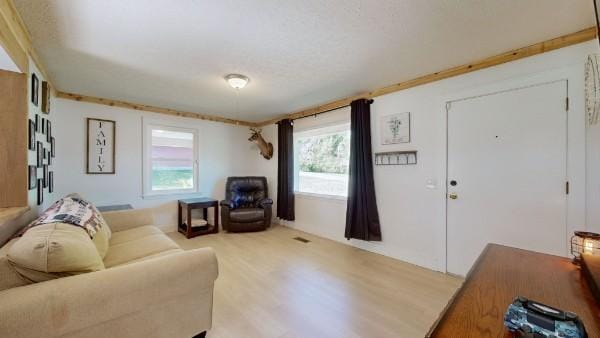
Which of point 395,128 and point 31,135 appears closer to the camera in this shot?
point 31,135

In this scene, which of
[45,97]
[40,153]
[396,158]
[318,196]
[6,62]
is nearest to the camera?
[6,62]

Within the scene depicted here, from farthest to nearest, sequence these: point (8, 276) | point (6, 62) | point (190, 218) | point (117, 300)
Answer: point (190, 218) → point (6, 62) → point (117, 300) → point (8, 276)

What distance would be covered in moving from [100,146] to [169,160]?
1.01 m

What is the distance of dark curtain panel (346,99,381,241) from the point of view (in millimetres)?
3365

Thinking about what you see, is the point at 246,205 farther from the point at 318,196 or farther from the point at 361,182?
the point at 361,182

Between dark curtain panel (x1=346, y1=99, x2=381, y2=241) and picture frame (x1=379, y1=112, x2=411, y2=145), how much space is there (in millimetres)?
209

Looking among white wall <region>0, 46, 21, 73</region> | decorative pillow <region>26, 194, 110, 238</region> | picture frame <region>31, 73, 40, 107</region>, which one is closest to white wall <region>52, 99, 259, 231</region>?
picture frame <region>31, 73, 40, 107</region>

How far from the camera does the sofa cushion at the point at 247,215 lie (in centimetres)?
432

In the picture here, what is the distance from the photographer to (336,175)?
4.12m

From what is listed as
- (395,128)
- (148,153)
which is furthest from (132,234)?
(395,128)

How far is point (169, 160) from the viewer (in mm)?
4457

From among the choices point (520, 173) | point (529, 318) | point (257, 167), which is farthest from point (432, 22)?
point (257, 167)

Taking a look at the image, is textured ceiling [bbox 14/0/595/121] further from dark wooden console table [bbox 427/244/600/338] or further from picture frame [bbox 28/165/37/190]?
dark wooden console table [bbox 427/244/600/338]

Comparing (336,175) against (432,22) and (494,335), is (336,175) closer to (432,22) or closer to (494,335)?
(432,22)
